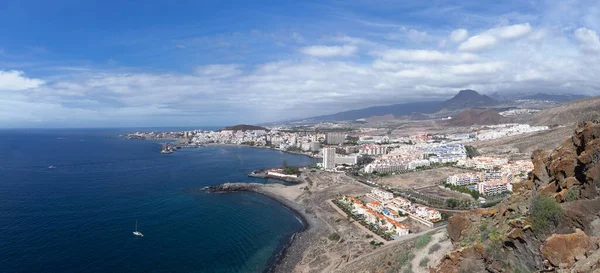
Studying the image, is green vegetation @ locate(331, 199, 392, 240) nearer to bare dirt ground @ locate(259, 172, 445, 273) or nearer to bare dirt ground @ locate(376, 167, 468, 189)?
bare dirt ground @ locate(259, 172, 445, 273)

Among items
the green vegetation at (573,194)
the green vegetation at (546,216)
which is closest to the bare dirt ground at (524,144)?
the green vegetation at (573,194)

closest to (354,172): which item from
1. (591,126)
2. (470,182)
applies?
(470,182)

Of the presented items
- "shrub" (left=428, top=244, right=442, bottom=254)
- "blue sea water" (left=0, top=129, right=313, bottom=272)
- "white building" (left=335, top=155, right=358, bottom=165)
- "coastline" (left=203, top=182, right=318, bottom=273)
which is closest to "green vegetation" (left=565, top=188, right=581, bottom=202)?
"shrub" (left=428, top=244, right=442, bottom=254)

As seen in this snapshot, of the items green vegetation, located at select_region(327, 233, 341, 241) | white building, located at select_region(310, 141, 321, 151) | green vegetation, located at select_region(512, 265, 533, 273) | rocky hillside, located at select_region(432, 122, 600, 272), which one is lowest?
green vegetation, located at select_region(327, 233, 341, 241)

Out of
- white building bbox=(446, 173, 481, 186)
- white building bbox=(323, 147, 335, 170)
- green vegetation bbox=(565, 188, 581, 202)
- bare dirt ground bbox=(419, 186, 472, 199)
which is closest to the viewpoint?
green vegetation bbox=(565, 188, 581, 202)

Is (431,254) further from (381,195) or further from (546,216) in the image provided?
(381,195)

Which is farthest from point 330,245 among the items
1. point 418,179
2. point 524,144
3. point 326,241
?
point 524,144

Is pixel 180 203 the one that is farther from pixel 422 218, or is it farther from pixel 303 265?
pixel 422 218
